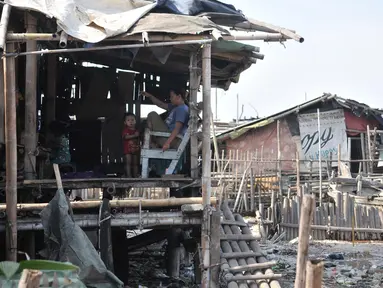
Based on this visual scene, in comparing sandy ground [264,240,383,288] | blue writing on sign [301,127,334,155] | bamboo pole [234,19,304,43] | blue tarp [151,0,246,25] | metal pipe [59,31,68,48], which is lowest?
sandy ground [264,240,383,288]

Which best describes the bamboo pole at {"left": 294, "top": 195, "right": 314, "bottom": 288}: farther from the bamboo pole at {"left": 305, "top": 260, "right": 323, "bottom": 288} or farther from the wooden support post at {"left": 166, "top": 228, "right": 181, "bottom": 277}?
the wooden support post at {"left": 166, "top": 228, "right": 181, "bottom": 277}

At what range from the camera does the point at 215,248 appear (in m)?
6.77

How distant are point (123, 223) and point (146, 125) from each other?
70.9 inches

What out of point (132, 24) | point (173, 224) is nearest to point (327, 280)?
point (173, 224)

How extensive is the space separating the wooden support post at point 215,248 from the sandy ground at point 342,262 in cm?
285

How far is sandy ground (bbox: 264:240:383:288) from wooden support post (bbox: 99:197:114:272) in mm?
3752

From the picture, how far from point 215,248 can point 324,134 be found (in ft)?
51.5

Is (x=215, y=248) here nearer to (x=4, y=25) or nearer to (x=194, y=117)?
(x=194, y=117)

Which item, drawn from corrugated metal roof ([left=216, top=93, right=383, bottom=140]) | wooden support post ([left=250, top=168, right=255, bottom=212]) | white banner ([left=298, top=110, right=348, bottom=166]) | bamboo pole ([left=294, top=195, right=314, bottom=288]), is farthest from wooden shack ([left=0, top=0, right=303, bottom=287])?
white banner ([left=298, top=110, right=348, bottom=166])

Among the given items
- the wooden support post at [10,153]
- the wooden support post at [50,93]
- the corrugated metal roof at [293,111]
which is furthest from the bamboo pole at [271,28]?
the corrugated metal roof at [293,111]

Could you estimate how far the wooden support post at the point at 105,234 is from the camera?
21.5ft

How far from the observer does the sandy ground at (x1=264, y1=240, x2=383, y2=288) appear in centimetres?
980

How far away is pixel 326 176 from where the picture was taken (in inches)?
753

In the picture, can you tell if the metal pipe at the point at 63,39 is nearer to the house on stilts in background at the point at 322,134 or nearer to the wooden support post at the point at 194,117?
the wooden support post at the point at 194,117
